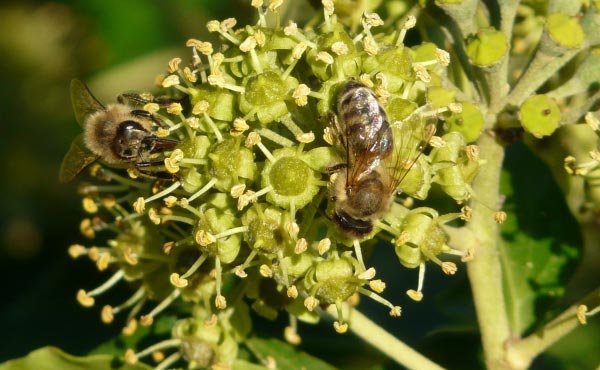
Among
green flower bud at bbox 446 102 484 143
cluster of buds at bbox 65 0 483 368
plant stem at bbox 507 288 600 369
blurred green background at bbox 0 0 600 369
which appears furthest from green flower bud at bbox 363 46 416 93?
blurred green background at bbox 0 0 600 369

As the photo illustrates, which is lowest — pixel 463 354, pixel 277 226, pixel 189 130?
pixel 463 354

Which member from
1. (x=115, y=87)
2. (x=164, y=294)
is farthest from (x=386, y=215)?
(x=115, y=87)

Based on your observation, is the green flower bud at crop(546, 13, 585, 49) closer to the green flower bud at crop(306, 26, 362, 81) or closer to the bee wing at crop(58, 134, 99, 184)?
the green flower bud at crop(306, 26, 362, 81)

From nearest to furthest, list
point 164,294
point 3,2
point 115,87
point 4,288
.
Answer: point 164,294, point 4,288, point 115,87, point 3,2

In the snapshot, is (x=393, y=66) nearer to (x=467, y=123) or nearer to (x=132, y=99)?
(x=467, y=123)

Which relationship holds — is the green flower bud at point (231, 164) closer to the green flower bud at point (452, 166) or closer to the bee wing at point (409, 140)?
the bee wing at point (409, 140)

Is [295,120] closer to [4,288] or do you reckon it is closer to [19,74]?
[4,288]

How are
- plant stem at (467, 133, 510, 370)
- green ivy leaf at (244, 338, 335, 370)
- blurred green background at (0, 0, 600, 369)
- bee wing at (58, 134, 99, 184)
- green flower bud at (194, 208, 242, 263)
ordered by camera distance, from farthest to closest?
1. blurred green background at (0, 0, 600, 369)
2. green ivy leaf at (244, 338, 335, 370)
3. bee wing at (58, 134, 99, 184)
4. plant stem at (467, 133, 510, 370)
5. green flower bud at (194, 208, 242, 263)
